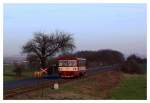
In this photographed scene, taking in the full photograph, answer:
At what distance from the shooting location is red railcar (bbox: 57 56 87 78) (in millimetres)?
32031

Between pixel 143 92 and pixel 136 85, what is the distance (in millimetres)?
3863

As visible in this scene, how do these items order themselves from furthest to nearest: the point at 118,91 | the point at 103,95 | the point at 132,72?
the point at 132,72 → the point at 118,91 → the point at 103,95

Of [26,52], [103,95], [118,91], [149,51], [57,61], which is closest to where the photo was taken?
[149,51]

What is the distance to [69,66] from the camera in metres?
32.1

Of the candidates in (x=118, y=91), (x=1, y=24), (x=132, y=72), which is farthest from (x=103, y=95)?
(x=132, y=72)

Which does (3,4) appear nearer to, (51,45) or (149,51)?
(149,51)

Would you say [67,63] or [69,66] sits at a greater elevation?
[67,63]

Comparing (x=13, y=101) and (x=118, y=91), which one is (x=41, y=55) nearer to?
(x=118, y=91)

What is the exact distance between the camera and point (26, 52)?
28.8 metres

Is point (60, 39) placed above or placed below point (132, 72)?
above

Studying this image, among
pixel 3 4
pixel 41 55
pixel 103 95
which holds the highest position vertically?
pixel 3 4

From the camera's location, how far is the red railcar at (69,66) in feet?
105

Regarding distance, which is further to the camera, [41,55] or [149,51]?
[41,55]

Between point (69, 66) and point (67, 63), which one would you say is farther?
point (67, 63)
